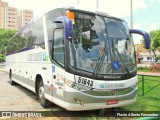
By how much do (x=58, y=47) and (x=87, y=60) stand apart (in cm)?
111

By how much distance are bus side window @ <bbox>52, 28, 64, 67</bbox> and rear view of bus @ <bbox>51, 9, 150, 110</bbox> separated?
15.0 inches

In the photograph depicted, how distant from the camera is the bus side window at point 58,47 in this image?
738cm

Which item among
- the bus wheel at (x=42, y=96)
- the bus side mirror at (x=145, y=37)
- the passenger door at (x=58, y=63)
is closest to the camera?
the passenger door at (x=58, y=63)

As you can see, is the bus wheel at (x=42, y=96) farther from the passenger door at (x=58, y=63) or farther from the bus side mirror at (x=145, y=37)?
the bus side mirror at (x=145, y=37)

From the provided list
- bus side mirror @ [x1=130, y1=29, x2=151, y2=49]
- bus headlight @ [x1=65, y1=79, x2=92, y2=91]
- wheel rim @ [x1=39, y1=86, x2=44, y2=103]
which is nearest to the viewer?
bus headlight @ [x1=65, y1=79, x2=92, y2=91]

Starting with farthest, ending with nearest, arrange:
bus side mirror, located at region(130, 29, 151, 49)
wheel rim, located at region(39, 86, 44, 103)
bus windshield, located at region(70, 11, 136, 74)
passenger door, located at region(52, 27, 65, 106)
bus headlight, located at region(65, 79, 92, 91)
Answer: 1. wheel rim, located at region(39, 86, 44, 103)
2. bus side mirror, located at region(130, 29, 151, 49)
3. passenger door, located at region(52, 27, 65, 106)
4. bus windshield, located at region(70, 11, 136, 74)
5. bus headlight, located at region(65, 79, 92, 91)

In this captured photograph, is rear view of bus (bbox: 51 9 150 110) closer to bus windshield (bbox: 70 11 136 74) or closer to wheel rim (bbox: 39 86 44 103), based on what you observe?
bus windshield (bbox: 70 11 136 74)

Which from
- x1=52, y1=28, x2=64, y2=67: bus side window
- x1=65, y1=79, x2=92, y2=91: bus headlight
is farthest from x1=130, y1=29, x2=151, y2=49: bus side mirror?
x1=52, y1=28, x2=64, y2=67: bus side window

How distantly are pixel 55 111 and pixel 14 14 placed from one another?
122m

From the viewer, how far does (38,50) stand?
9.72 meters

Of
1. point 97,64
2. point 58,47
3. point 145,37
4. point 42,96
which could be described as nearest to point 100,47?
point 97,64

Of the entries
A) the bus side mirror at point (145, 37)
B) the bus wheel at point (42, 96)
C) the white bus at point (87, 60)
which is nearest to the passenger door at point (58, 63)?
the white bus at point (87, 60)

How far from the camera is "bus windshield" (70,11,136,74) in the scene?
7039 millimetres

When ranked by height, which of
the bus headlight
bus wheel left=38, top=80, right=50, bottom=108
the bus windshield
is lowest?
bus wheel left=38, top=80, right=50, bottom=108
